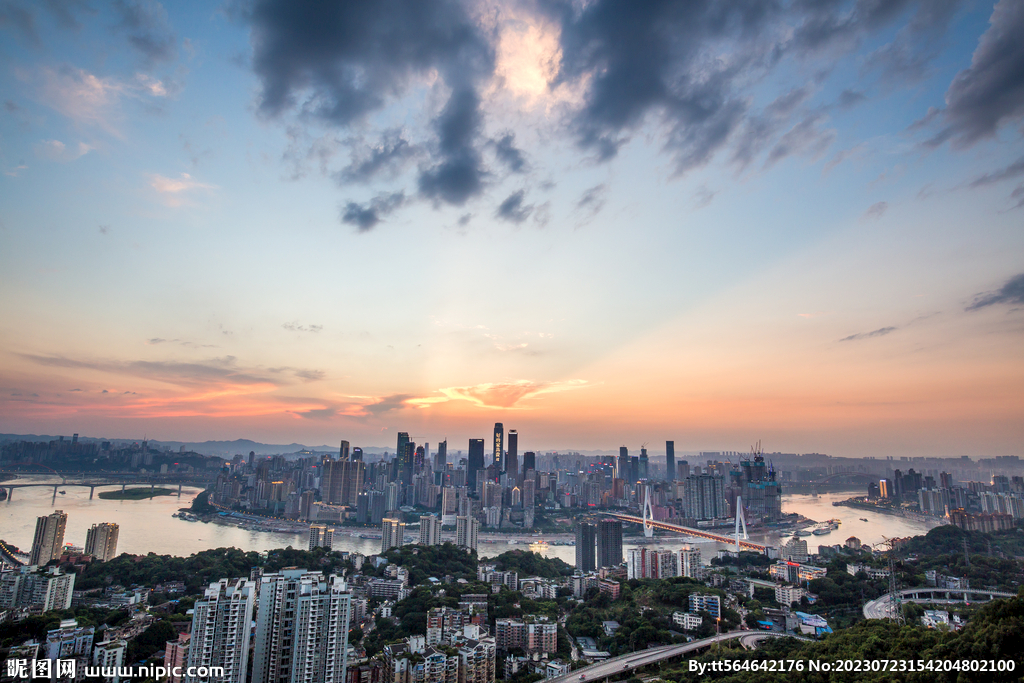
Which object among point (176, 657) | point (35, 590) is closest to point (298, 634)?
point (176, 657)

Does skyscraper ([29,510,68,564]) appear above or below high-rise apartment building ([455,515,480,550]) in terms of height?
above

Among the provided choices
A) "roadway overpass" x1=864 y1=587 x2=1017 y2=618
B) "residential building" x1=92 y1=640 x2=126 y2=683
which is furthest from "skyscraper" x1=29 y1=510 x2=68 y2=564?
"roadway overpass" x1=864 y1=587 x2=1017 y2=618

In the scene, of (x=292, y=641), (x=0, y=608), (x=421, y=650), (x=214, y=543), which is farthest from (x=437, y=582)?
(x=214, y=543)

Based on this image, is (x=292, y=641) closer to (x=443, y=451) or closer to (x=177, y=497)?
(x=177, y=497)

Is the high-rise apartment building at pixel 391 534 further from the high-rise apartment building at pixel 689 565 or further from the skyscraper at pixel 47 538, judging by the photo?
the high-rise apartment building at pixel 689 565

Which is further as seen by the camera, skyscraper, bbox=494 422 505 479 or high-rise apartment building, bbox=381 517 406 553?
skyscraper, bbox=494 422 505 479

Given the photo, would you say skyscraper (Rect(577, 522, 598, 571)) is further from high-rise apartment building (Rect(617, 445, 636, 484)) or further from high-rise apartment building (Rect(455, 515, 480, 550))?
→ high-rise apartment building (Rect(617, 445, 636, 484))
